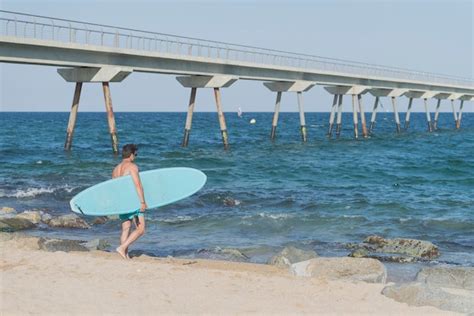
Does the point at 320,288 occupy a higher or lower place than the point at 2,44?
lower

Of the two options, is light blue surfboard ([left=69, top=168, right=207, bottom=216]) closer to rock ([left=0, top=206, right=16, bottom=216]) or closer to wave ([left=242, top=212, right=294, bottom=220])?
wave ([left=242, top=212, right=294, bottom=220])

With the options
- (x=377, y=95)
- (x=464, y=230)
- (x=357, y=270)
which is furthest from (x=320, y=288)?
(x=377, y=95)

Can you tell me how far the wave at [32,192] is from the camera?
21906 mm

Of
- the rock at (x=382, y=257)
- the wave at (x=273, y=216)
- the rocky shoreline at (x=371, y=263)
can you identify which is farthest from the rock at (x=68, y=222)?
the rock at (x=382, y=257)

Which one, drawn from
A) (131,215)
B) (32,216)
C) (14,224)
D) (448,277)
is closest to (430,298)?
(448,277)

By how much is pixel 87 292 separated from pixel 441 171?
86.2 feet

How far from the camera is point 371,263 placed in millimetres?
10766

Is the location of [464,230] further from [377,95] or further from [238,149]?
[377,95]

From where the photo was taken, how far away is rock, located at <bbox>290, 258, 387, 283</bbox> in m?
10.3

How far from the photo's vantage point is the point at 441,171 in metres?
32.2

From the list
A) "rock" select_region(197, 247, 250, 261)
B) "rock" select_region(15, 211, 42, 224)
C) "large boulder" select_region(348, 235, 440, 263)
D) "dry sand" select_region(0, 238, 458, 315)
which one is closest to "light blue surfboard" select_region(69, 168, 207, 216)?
"dry sand" select_region(0, 238, 458, 315)

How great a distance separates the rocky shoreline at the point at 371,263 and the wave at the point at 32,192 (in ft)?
17.4

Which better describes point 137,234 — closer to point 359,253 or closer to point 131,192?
point 131,192

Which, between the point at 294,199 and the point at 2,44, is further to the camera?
the point at 2,44
